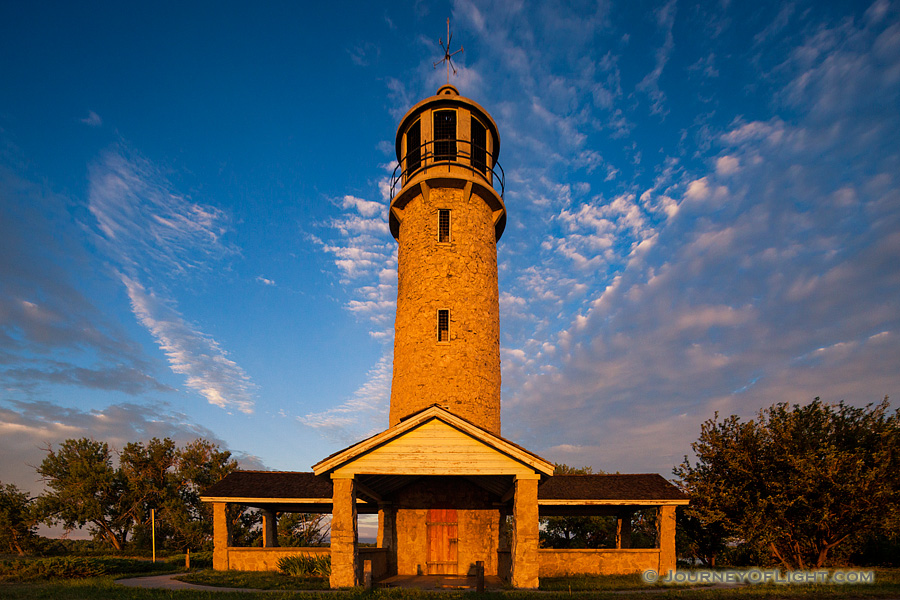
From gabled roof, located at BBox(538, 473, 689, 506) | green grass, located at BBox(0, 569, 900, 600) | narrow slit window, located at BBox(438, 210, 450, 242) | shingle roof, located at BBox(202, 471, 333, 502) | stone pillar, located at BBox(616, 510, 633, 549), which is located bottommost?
stone pillar, located at BBox(616, 510, 633, 549)

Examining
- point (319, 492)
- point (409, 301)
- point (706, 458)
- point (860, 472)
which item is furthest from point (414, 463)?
point (860, 472)

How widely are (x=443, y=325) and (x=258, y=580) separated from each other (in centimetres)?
1059

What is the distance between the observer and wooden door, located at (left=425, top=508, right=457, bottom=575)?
16.8 metres

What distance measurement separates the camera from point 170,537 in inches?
1271

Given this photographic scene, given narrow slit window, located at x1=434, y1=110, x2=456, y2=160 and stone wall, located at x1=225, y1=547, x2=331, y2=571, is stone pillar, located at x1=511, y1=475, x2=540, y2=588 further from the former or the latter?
narrow slit window, located at x1=434, y1=110, x2=456, y2=160

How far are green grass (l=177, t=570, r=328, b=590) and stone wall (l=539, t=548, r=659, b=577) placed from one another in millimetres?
7850

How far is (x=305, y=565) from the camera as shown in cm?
1664

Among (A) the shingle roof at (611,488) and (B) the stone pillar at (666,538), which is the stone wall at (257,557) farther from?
(B) the stone pillar at (666,538)

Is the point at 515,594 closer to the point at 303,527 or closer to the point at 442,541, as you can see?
the point at 442,541

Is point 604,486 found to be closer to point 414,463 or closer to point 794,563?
point 794,563

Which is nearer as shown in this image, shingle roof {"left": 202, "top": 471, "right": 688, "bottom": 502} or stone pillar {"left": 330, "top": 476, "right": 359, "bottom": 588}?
stone pillar {"left": 330, "top": 476, "right": 359, "bottom": 588}

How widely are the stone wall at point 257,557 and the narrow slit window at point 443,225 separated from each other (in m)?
13.1

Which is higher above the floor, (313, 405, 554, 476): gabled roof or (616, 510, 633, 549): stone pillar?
(313, 405, 554, 476): gabled roof

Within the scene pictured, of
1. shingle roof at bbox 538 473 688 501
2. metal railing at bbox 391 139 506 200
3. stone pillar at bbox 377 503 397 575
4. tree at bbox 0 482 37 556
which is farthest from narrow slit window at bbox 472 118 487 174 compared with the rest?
tree at bbox 0 482 37 556
